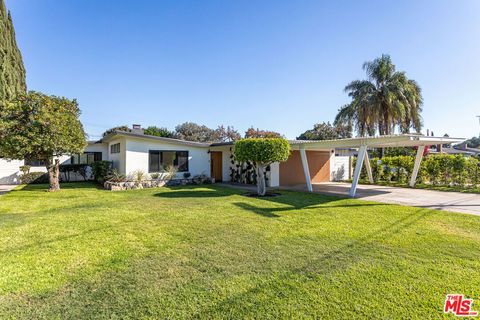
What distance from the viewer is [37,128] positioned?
10.4 meters

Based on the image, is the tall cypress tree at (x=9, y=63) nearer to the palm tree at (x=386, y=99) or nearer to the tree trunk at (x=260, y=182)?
the tree trunk at (x=260, y=182)

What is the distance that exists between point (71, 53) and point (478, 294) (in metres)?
17.4

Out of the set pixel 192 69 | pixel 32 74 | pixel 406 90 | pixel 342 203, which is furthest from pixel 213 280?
pixel 32 74

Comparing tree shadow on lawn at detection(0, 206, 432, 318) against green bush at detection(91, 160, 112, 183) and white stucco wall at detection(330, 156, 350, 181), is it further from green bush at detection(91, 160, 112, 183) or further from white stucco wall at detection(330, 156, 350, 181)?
white stucco wall at detection(330, 156, 350, 181)

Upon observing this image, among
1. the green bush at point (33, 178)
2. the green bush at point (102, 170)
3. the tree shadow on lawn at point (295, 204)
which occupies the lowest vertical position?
the tree shadow on lawn at point (295, 204)

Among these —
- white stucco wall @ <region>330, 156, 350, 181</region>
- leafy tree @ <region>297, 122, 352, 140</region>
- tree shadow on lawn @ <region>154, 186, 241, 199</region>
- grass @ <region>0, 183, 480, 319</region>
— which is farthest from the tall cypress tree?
leafy tree @ <region>297, 122, 352, 140</region>

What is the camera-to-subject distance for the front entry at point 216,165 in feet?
54.7

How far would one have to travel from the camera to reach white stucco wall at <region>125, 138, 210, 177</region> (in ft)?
43.7

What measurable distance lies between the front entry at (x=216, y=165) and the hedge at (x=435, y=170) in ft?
34.4

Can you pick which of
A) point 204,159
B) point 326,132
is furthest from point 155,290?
point 326,132

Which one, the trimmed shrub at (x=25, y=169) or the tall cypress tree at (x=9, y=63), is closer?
the tall cypress tree at (x=9, y=63)

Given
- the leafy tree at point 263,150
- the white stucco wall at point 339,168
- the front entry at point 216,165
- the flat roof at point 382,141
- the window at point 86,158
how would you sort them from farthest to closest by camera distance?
the white stucco wall at point 339,168 → the window at point 86,158 → the front entry at point 216,165 → the leafy tree at point 263,150 → the flat roof at point 382,141

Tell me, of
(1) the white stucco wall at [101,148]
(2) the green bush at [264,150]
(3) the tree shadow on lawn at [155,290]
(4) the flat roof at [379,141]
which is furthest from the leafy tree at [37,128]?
(3) the tree shadow on lawn at [155,290]

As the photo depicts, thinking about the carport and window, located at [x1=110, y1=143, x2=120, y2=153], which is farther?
window, located at [x1=110, y1=143, x2=120, y2=153]
